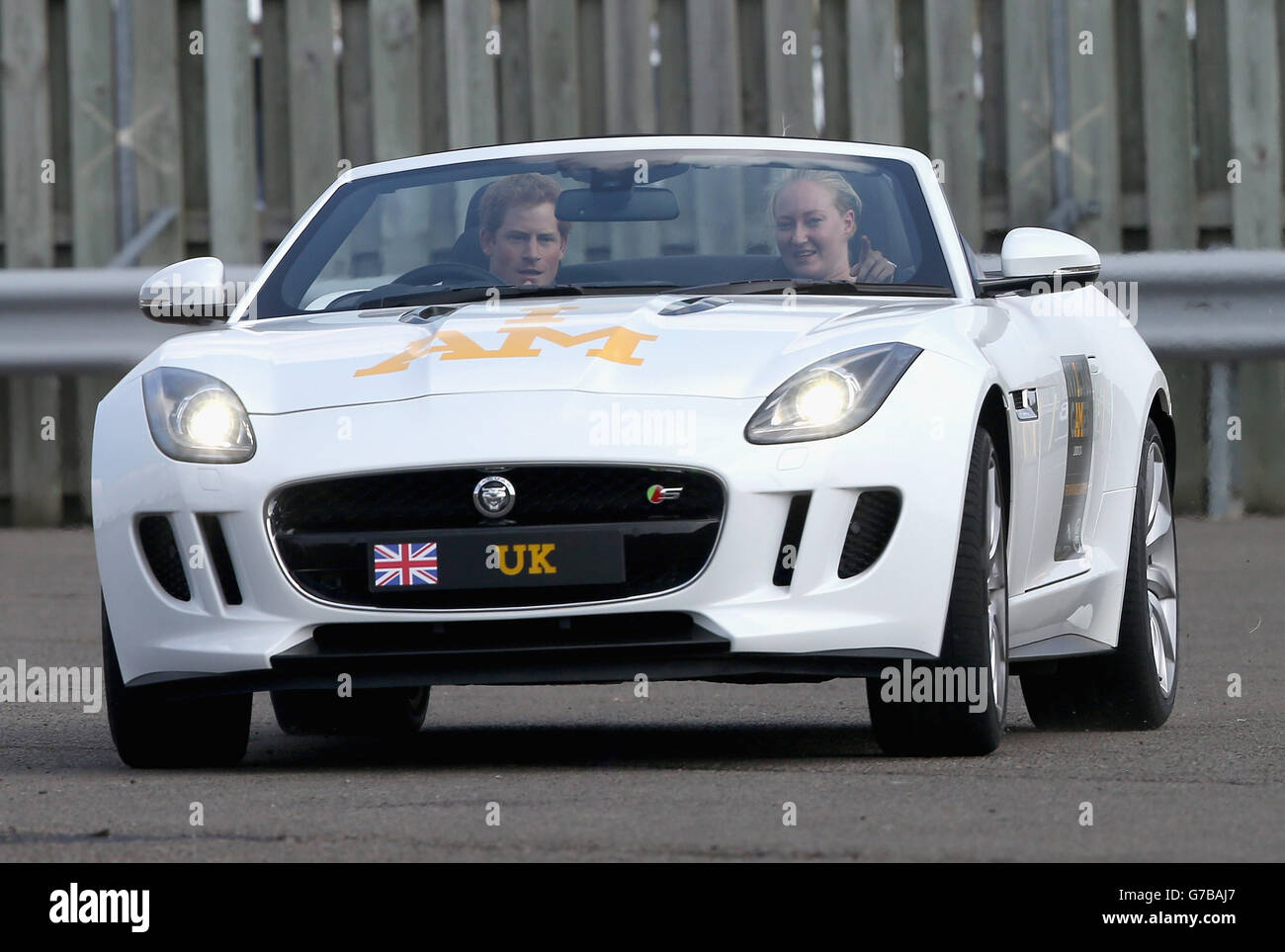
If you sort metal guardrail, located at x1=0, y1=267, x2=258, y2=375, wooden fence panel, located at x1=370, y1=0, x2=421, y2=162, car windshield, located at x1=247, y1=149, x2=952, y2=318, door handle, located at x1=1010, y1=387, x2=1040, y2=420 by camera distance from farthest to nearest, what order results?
wooden fence panel, located at x1=370, y1=0, x2=421, y2=162 < metal guardrail, located at x1=0, y1=267, x2=258, y2=375 < car windshield, located at x1=247, y1=149, x2=952, y2=318 < door handle, located at x1=1010, y1=387, x2=1040, y2=420

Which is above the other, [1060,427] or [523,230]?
[523,230]

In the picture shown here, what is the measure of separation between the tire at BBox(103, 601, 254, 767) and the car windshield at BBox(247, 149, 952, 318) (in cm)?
107

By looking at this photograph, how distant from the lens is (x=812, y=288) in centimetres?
604

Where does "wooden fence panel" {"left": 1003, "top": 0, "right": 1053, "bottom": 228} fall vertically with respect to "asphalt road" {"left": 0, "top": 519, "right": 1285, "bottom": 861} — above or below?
above

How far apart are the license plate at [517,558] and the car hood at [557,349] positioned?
293 millimetres

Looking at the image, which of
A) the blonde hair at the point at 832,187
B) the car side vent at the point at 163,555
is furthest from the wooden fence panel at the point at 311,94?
the car side vent at the point at 163,555

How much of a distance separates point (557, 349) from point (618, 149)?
133 cm

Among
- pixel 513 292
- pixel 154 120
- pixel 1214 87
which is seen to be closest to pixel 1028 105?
pixel 1214 87

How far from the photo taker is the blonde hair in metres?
6.36

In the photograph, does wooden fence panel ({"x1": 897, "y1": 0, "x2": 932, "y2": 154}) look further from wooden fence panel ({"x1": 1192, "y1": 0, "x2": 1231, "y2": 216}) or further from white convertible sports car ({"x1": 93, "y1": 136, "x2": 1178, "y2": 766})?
white convertible sports car ({"x1": 93, "y1": 136, "x2": 1178, "y2": 766})

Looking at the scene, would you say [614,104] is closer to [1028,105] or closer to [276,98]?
[276,98]

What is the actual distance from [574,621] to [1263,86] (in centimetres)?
764

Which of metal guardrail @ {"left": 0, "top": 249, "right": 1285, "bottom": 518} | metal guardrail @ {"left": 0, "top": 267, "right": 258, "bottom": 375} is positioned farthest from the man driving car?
metal guardrail @ {"left": 0, "top": 267, "right": 258, "bottom": 375}
